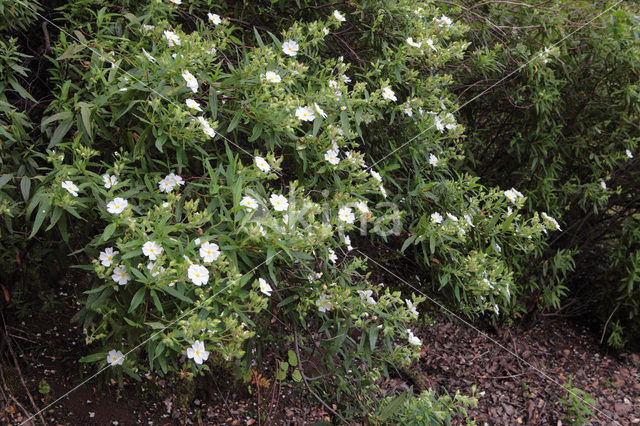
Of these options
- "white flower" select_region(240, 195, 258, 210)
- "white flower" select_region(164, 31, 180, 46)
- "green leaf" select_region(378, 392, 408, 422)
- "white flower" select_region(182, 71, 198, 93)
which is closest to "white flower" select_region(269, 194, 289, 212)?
"white flower" select_region(240, 195, 258, 210)

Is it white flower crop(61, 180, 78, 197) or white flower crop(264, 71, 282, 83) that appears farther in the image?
white flower crop(264, 71, 282, 83)

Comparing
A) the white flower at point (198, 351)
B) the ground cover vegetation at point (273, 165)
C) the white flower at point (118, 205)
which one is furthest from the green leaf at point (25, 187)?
the white flower at point (198, 351)

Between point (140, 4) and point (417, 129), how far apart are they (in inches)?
57.8

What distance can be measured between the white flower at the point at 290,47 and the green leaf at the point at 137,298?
127cm

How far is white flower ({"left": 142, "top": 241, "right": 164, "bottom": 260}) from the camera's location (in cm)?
171

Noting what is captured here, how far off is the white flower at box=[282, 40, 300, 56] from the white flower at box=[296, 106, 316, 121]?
37 centimetres

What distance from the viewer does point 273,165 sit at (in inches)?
80.8

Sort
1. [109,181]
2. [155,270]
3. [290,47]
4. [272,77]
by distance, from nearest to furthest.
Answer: [155,270] → [109,181] → [272,77] → [290,47]

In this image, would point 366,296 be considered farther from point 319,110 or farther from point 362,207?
point 319,110

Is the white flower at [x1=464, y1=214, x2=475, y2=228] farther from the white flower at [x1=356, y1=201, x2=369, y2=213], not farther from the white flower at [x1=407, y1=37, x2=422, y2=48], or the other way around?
the white flower at [x1=407, y1=37, x2=422, y2=48]

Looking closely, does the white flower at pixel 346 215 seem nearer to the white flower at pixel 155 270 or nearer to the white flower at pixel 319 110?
the white flower at pixel 319 110

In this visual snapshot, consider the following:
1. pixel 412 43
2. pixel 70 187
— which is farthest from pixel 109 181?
pixel 412 43

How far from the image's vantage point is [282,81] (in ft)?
7.47

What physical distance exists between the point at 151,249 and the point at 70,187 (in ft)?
1.23
